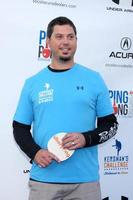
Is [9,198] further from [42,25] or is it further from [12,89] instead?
[42,25]

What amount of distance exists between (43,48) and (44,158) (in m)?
0.88

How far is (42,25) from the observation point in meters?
2.36

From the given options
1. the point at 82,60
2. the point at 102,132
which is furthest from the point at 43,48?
the point at 102,132

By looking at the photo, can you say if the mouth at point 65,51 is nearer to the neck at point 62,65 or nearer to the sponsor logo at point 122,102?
the neck at point 62,65

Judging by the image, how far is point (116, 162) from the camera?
2.62 meters

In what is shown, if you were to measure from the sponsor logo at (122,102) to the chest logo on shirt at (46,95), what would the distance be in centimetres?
88

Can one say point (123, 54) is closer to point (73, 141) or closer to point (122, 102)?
point (122, 102)

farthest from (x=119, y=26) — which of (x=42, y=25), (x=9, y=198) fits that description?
(x=9, y=198)

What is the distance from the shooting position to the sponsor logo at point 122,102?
101 inches

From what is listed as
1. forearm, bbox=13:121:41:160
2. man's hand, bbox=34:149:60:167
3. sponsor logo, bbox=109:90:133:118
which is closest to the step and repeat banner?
sponsor logo, bbox=109:90:133:118

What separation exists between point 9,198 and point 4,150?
289 mm

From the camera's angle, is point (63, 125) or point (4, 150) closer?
point (63, 125)

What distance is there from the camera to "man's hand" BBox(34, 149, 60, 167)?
1.68 metres

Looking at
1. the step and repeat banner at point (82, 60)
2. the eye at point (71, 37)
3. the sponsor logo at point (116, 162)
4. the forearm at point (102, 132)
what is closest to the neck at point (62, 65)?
the eye at point (71, 37)
